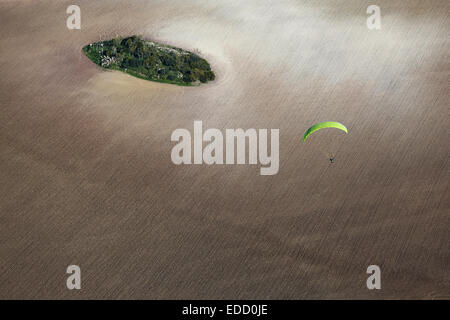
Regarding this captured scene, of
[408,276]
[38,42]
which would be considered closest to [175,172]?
[408,276]
